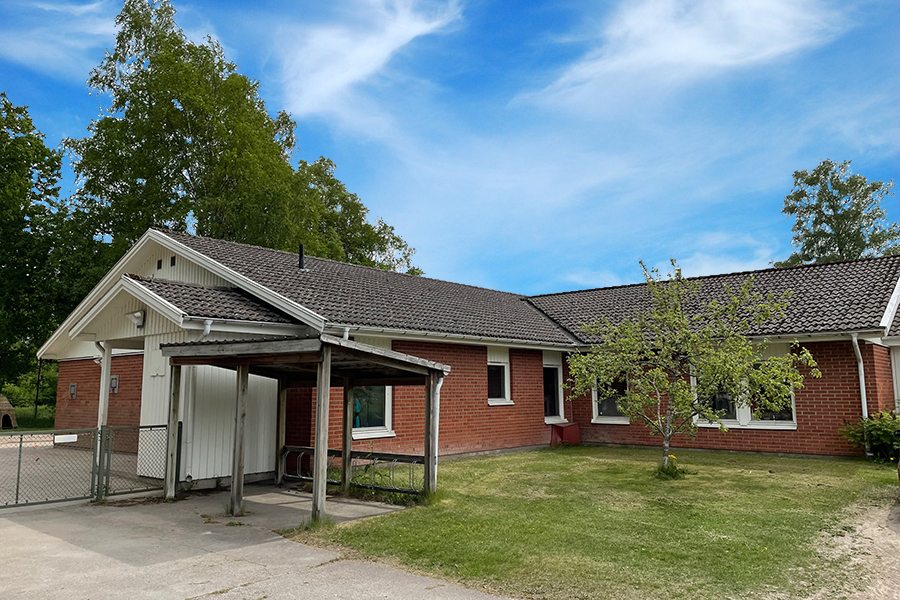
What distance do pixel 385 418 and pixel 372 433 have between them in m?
0.56

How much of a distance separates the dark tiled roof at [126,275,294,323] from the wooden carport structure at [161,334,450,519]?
3.31 ft

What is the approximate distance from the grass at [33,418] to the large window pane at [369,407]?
2037cm

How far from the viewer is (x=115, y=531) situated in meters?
7.96

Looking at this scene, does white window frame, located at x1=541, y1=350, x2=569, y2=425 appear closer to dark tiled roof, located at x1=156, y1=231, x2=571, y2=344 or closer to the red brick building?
the red brick building

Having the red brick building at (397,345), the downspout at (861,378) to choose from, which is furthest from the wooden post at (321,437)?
the downspout at (861,378)

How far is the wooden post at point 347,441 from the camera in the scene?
1038 centimetres

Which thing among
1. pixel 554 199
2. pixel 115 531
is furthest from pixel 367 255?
pixel 115 531

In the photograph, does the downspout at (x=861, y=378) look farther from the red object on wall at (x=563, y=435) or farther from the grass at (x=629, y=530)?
the red object on wall at (x=563, y=435)

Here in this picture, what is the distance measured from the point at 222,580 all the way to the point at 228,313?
5766 mm

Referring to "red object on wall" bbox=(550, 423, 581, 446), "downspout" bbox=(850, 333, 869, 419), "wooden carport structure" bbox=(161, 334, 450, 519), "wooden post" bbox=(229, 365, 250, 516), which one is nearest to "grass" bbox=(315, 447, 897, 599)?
"wooden carport structure" bbox=(161, 334, 450, 519)

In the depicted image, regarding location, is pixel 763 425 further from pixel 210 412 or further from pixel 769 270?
pixel 210 412

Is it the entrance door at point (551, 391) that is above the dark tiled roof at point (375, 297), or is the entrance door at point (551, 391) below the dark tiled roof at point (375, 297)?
below

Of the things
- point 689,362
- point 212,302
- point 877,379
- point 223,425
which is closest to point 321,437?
point 223,425

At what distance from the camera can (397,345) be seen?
1368cm
